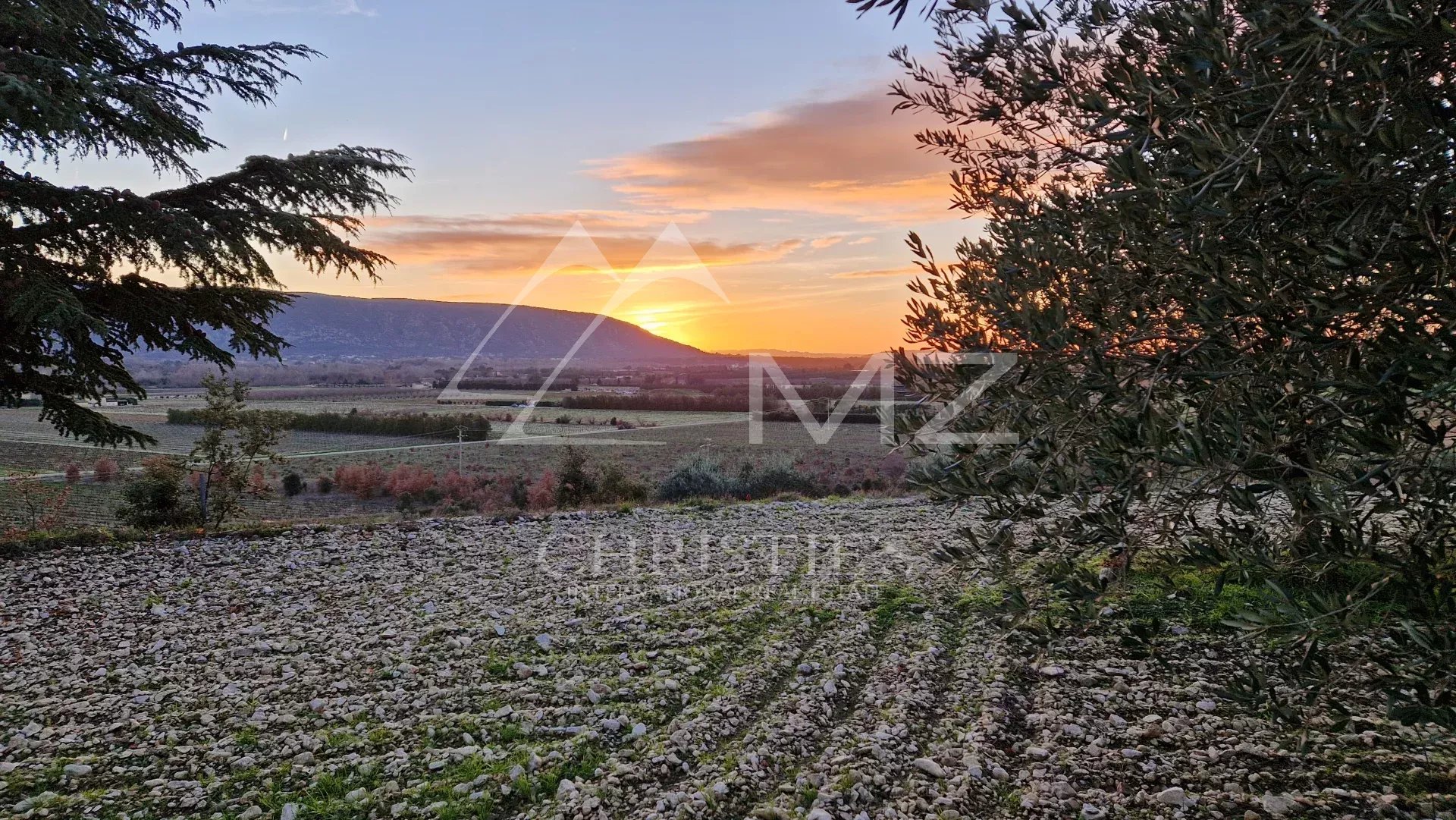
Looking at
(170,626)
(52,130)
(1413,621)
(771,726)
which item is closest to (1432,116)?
(1413,621)

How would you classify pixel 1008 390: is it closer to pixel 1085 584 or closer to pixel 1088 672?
pixel 1085 584

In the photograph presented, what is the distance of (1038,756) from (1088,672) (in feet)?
4.60

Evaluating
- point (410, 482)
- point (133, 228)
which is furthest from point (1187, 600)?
point (410, 482)

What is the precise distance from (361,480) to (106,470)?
241 inches

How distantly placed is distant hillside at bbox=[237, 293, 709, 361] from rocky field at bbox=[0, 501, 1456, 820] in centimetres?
5289

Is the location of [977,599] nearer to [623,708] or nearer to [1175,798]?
[1175,798]

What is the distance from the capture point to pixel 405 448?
89.1 ft

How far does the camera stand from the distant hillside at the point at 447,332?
67.7 metres

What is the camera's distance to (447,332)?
7975 centimetres

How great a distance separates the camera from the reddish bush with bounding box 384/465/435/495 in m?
18.8

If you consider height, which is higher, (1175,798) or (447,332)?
(447,332)

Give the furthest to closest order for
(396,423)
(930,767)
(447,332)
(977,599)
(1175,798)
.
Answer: (447,332) < (396,423) < (977,599) < (930,767) < (1175,798)

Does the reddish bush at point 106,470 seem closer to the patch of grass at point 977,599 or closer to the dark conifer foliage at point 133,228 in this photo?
the dark conifer foliage at point 133,228

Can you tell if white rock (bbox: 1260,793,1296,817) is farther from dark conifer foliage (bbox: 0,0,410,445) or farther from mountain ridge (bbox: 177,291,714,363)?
mountain ridge (bbox: 177,291,714,363)
